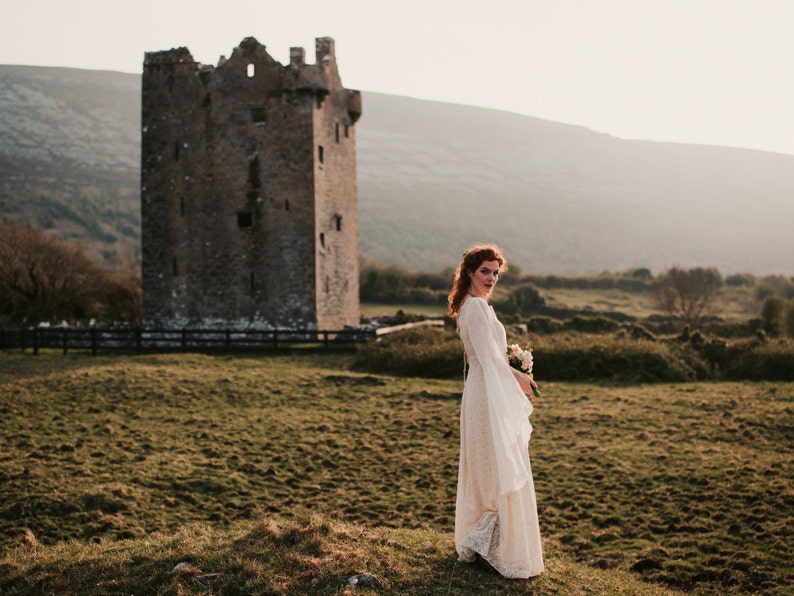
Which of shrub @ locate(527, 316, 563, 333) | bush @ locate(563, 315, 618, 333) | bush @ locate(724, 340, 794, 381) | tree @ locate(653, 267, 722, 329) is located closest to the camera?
bush @ locate(724, 340, 794, 381)

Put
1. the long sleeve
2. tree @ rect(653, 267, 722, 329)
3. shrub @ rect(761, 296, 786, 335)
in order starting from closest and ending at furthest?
the long sleeve < shrub @ rect(761, 296, 786, 335) < tree @ rect(653, 267, 722, 329)

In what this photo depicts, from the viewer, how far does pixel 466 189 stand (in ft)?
537

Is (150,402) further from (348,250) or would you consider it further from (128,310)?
(128,310)

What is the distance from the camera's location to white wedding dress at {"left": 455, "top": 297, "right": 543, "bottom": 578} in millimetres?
7406

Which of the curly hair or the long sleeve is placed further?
the curly hair

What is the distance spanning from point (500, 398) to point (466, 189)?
519ft

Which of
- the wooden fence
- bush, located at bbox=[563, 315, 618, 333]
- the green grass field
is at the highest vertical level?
bush, located at bbox=[563, 315, 618, 333]

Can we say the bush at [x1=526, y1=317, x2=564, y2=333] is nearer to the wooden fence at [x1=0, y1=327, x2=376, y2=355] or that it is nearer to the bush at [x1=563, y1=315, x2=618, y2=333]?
the bush at [x1=563, y1=315, x2=618, y2=333]

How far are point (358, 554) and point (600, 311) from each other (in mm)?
47893

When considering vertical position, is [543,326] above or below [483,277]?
below

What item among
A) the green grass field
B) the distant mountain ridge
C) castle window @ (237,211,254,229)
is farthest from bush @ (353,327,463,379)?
the distant mountain ridge

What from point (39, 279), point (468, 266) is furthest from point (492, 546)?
point (39, 279)

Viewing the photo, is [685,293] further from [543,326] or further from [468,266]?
[468,266]

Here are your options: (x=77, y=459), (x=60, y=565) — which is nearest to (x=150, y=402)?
(x=77, y=459)
